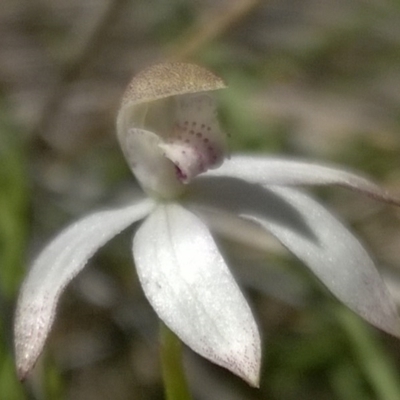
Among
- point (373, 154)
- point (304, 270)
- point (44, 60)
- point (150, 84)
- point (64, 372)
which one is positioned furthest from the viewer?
point (44, 60)

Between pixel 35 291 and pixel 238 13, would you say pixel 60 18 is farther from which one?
pixel 35 291

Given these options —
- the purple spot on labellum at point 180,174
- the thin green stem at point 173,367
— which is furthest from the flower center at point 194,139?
the thin green stem at point 173,367

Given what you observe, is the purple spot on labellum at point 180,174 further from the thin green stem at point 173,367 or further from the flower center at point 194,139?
the thin green stem at point 173,367

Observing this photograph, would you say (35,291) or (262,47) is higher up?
(35,291)

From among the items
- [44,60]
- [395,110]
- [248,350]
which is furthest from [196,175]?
[44,60]

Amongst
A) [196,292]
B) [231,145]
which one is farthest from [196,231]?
[231,145]

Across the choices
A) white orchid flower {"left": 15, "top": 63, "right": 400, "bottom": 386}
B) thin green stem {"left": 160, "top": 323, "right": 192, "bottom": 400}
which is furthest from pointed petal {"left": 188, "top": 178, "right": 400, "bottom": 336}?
thin green stem {"left": 160, "top": 323, "right": 192, "bottom": 400}

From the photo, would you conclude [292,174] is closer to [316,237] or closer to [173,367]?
[316,237]
